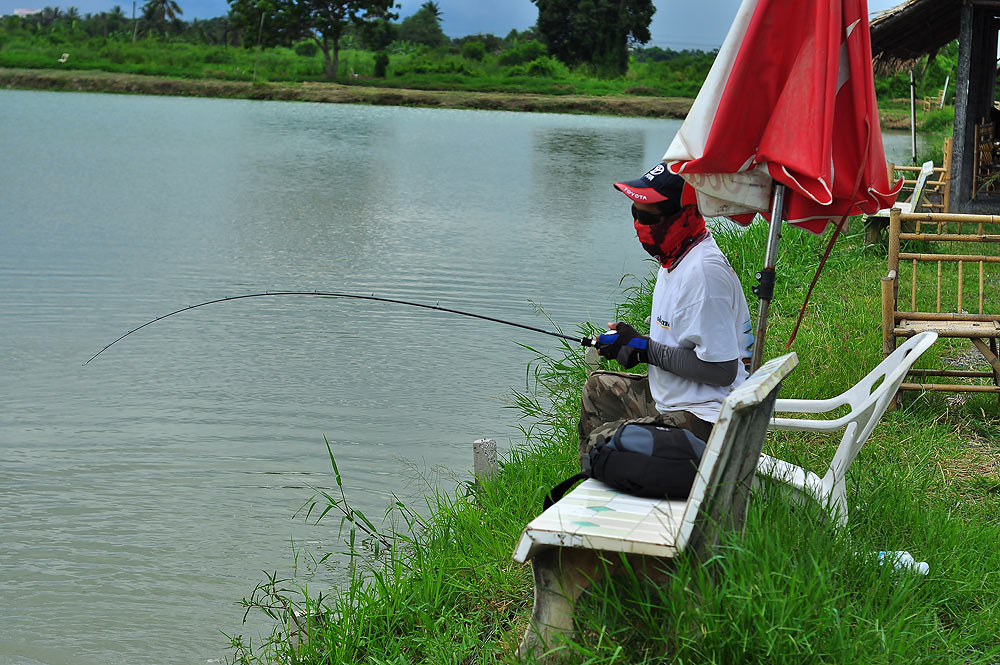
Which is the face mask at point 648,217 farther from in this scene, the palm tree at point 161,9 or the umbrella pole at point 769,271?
the palm tree at point 161,9

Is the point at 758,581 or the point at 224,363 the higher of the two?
the point at 758,581

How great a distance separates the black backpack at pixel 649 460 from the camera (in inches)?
115

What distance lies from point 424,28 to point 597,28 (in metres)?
28.1

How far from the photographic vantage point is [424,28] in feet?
299

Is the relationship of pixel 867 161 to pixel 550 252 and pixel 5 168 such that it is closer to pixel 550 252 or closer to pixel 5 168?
pixel 550 252

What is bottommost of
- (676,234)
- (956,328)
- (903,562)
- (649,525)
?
(903,562)

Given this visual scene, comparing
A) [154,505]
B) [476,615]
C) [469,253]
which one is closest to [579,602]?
[476,615]

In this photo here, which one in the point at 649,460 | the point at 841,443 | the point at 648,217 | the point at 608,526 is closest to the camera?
the point at 608,526

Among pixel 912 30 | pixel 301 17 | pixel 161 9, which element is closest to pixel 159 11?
pixel 161 9

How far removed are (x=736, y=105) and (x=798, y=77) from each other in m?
0.21

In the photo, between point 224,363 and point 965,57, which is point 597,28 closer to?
point 965,57

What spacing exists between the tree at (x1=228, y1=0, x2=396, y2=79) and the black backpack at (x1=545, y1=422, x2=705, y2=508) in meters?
63.3

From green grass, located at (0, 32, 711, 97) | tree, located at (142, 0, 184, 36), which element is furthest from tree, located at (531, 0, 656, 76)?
tree, located at (142, 0, 184, 36)

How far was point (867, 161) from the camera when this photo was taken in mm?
3465
